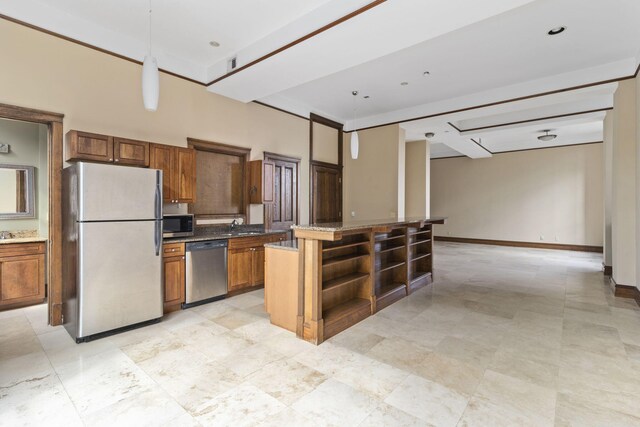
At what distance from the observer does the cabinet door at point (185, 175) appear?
13.4 ft

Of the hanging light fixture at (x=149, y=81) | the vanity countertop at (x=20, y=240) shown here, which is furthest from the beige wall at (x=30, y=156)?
the hanging light fixture at (x=149, y=81)

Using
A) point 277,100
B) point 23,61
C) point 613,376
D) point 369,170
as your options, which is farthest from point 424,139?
point 23,61

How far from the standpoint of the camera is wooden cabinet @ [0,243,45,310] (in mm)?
3883

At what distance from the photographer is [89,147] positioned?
135 inches

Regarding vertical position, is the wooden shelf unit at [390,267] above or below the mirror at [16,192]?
below

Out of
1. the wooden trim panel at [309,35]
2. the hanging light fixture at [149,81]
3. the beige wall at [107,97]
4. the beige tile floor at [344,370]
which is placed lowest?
the beige tile floor at [344,370]

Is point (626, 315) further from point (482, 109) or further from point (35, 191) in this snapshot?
point (35, 191)

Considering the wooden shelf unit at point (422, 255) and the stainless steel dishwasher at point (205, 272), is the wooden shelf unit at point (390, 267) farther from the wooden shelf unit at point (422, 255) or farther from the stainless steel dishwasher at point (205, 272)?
Result: the stainless steel dishwasher at point (205, 272)

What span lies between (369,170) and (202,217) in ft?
12.9

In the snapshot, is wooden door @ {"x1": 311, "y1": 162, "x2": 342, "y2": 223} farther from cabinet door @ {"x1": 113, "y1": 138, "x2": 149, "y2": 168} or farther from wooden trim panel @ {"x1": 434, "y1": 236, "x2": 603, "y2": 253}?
wooden trim panel @ {"x1": 434, "y1": 236, "x2": 603, "y2": 253}

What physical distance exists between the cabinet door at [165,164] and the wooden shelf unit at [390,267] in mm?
2729

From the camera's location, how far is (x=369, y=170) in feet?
23.5

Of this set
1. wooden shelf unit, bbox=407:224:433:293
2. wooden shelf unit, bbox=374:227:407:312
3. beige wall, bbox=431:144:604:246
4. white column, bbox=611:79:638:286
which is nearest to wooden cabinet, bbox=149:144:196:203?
wooden shelf unit, bbox=374:227:407:312

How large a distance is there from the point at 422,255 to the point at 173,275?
12.7 ft
